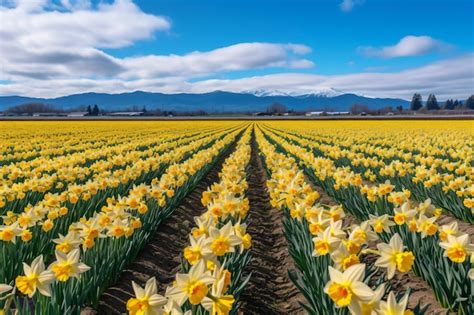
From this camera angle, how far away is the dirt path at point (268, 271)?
12.6 ft

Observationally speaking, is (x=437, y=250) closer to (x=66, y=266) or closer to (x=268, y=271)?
(x=268, y=271)

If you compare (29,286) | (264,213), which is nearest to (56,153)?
(264,213)

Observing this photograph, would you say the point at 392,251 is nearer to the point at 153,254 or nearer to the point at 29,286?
the point at 29,286

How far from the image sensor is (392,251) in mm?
2160

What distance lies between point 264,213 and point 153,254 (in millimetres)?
2895

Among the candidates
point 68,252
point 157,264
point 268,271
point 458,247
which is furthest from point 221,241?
point 157,264

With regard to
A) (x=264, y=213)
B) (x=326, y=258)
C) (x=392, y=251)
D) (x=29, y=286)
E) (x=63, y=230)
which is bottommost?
(x=264, y=213)

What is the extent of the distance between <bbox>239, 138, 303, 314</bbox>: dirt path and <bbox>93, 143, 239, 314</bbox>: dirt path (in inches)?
35.2

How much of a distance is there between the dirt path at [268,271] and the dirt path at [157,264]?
89 cm

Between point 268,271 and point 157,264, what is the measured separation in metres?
1.38

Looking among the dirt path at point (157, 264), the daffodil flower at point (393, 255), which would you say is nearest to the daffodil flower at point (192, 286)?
the daffodil flower at point (393, 255)

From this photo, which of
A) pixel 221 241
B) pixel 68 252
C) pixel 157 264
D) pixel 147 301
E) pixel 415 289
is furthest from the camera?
pixel 157 264

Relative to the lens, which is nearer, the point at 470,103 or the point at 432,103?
the point at 470,103

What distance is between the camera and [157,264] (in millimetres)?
4898
